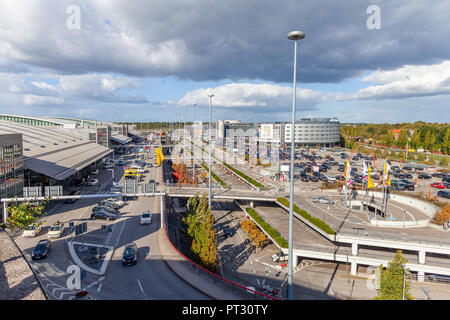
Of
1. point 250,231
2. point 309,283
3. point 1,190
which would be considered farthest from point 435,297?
point 1,190

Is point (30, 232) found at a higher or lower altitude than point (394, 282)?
higher

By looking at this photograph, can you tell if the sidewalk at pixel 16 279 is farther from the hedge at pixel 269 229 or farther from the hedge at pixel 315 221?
the hedge at pixel 315 221

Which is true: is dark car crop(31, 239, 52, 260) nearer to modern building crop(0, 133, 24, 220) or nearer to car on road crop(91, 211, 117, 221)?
car on road crop(91, 211, 117, 221)

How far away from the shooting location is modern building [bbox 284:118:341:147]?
4291 inches

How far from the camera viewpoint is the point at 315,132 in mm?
109250

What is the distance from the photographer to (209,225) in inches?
A: 754

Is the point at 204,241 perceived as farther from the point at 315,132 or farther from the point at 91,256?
the point at 315,132

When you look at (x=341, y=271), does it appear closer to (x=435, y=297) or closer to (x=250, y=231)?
(x=435, y=297)

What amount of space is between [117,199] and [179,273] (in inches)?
771

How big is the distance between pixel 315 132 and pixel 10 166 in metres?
101

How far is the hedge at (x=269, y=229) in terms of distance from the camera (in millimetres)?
22972

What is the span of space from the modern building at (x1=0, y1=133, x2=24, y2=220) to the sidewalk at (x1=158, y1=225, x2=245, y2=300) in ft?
47.3

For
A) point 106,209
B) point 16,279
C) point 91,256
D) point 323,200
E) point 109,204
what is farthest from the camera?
point 323,200

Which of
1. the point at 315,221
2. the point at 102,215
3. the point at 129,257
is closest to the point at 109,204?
the point at 102,215
